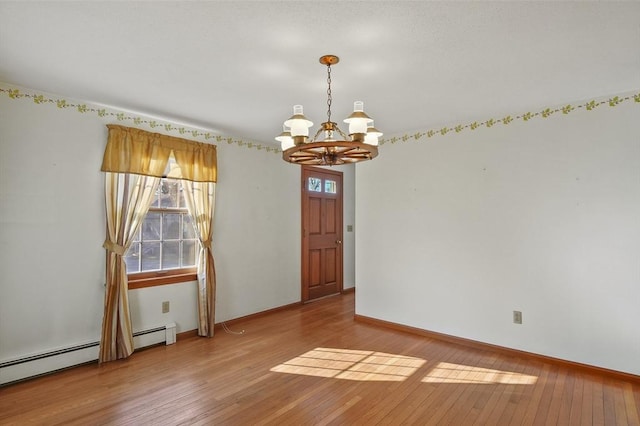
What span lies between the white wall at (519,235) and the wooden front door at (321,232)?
125 cm

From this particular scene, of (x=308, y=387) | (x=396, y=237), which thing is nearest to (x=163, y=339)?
(x=308, y=387)

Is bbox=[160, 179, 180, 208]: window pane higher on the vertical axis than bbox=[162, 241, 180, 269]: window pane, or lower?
higher

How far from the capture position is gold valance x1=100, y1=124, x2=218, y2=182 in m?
3.36

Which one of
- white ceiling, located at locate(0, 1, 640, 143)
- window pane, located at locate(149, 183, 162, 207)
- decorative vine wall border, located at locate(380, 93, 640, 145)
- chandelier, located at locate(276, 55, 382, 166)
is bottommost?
window pane, located at locate(149, 183, 162, 207)

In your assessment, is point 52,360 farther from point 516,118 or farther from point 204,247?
point 516,118

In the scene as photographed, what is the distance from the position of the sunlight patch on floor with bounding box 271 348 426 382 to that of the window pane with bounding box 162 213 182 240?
1913 millimetres

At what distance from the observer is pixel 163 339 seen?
3.70 m

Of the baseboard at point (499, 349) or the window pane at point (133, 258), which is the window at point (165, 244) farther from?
the baseboard at point (499, 349)

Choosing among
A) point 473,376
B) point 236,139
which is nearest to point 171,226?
point 236,139

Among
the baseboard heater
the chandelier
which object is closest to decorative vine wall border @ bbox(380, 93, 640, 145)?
the chandelier

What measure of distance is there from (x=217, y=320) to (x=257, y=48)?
3254 mm

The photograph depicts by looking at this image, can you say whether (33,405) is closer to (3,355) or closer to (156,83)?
(3,355)

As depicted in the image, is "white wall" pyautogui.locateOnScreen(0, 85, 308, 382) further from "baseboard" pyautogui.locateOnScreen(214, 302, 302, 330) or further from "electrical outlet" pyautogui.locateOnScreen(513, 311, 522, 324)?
"electrical outlet" pyautogui.locateOnScreen(513, 311, 522, 324)

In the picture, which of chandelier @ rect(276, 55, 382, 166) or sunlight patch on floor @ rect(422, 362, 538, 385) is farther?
sunlight patch on floor @ rect(422, 362, 538, 385)
